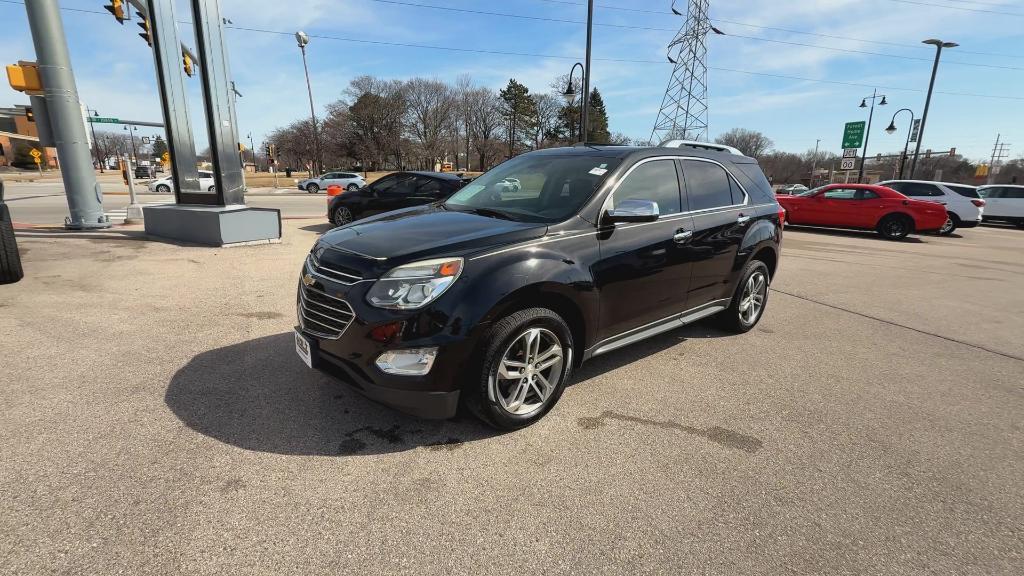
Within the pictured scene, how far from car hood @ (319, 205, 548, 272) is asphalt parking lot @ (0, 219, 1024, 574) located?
1.08m

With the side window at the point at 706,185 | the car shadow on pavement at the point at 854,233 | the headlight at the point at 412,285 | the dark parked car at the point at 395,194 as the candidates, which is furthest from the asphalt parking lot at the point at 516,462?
the car shadow on pavement at the point at 854,233

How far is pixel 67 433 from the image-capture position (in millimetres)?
2852

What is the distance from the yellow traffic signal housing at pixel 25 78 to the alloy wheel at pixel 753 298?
12.8m

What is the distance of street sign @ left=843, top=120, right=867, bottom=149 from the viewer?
32.0m

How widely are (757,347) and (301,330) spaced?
4.02 meters

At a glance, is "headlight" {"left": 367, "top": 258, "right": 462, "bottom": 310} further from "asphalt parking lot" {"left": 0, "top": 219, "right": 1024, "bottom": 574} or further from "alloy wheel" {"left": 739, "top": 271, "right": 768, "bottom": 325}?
"alloy wheel" {"left": 739, "top": 271, "right": 768, "bottom": 325}

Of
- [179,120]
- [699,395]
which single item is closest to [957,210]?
[699,395]

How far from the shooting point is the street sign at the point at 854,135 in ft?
105

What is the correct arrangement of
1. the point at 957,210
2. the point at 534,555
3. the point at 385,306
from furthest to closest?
the point at 957,210
the point at 385,306
the point at 534,555

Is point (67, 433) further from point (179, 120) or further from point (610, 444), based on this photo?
point (179, 120)

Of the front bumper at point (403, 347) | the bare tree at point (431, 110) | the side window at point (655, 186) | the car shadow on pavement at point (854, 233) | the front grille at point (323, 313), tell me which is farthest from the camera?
the bare tree at point (431, 110)

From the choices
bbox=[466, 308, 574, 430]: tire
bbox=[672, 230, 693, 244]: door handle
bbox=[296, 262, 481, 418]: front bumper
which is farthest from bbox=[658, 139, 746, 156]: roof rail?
bbox=[296, 262, 481, 418]: front bumper

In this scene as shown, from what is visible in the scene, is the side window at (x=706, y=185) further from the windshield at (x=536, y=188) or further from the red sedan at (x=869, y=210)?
the red sedan at (x=869, y=210)

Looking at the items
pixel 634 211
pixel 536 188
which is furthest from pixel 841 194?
pixel 634 211
